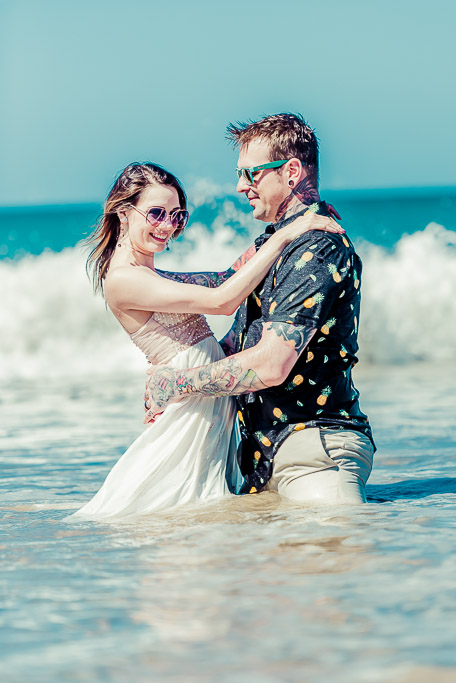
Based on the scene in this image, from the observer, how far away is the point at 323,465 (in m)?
4.21

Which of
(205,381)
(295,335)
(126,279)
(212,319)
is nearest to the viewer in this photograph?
(295,335)

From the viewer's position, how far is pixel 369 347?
15.1 meters

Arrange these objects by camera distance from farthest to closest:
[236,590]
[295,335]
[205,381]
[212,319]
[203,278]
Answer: [212,319] → [203,278] → [205,381] → [295,335] → [236,590]

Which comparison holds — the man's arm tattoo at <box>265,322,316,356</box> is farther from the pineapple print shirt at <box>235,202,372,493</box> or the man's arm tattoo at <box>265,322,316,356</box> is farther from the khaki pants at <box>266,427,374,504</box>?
the khaki pants at <box>266,427,374,504</box>

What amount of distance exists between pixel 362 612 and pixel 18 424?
5786 millimetres

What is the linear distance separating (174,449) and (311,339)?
0.79 meters

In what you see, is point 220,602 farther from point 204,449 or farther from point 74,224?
point 74,224

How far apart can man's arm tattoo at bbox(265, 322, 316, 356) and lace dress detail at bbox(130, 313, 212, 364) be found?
18.3 inches

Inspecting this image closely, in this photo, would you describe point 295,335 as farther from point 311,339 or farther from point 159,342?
point 159,342

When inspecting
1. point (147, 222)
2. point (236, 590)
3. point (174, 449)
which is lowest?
point (236, 590)

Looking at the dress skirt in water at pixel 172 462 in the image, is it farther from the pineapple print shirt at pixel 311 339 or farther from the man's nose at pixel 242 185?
the man's nose at pixel 242 185

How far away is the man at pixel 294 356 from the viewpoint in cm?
404

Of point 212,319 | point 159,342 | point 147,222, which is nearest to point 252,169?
point 147,222

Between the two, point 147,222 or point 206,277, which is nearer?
point 147,222
